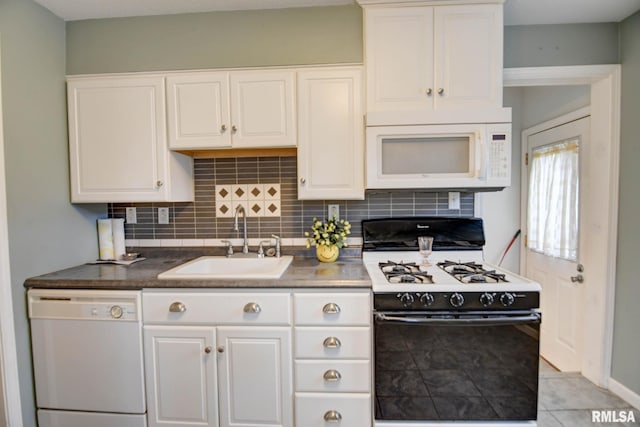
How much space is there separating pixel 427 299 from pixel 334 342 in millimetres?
507

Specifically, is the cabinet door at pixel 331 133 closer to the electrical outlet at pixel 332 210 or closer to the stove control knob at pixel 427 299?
the electrical outlet at pixel 332 210

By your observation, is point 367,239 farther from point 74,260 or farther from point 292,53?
point 74,260

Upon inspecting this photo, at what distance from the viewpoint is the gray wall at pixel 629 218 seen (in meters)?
1.76

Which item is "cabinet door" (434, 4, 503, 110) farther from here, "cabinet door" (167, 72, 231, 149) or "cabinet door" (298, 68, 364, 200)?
"cabinet door" (167, 72, 231, 149)

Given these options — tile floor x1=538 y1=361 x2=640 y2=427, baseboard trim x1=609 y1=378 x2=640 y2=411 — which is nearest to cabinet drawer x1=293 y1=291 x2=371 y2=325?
tile floor x1=538 y1=361 x2=640 y2=427

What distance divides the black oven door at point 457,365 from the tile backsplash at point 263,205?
0.79 m

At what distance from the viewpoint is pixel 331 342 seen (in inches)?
57.5

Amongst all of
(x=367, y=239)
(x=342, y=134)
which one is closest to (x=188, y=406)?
(x=367, y=239)

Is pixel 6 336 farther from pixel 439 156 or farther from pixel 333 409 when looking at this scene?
pixel 439 156

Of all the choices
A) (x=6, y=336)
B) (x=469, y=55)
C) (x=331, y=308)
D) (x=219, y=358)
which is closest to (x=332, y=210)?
(x=331, y=308)

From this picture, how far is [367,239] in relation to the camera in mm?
1975

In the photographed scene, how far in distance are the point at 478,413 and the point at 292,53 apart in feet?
7.30

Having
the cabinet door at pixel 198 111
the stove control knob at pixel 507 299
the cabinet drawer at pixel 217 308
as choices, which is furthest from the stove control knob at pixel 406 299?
the cabinet door at pixel 198 111

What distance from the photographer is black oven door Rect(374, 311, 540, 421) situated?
4.59 ft
